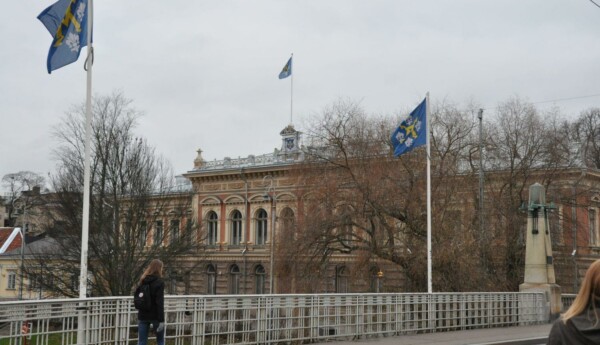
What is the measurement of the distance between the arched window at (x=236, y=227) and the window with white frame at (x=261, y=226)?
6.66 feet

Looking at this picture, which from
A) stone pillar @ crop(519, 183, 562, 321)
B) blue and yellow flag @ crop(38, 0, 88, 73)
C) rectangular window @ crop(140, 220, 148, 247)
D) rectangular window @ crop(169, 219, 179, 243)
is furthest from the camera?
rectangular window @ crop(169, 219, 179, 243)

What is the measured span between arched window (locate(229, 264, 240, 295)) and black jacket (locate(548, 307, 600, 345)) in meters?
66.3

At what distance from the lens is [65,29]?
1681 centimetres

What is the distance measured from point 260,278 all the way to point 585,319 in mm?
64460

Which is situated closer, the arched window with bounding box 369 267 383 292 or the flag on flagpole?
the arched window with bounding box 369 267 383 292

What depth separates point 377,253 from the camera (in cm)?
3741

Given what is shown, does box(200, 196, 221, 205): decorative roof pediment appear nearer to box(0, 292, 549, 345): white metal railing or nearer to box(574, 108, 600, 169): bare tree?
box(574, 108, 600, 169): bare tree

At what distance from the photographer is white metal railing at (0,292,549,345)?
43.3 feet

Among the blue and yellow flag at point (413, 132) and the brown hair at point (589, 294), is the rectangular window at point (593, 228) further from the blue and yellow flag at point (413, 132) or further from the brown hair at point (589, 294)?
the brown hair at point (589, 294)

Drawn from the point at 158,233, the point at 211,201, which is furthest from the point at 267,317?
the point at 211,201

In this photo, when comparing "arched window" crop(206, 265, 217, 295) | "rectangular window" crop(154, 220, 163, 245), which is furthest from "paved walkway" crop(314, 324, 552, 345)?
"arched window" crop(206, 265, 217, 295)

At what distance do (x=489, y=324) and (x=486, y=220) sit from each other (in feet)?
46.9

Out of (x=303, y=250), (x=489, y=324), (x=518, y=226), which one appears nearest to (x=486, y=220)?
(x=518, y=226)

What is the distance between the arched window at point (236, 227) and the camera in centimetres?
7019
